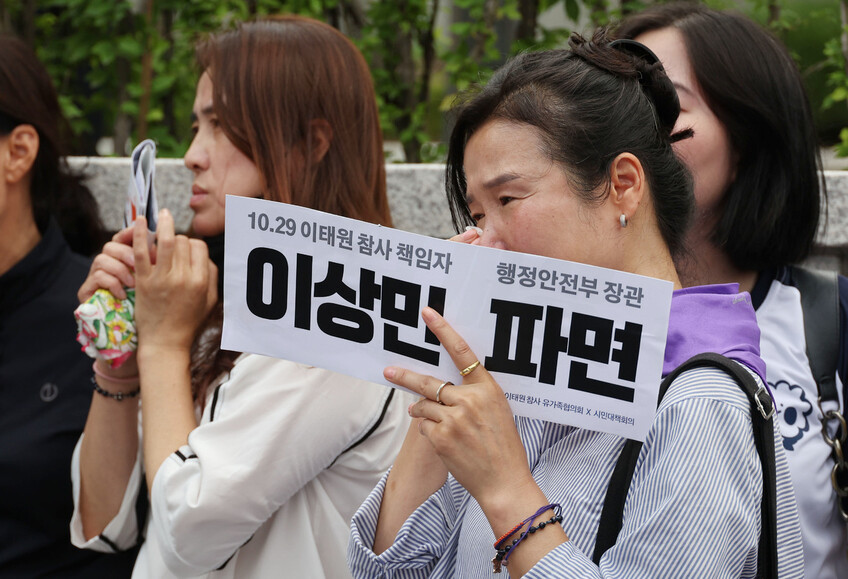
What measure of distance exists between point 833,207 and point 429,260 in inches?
76.6

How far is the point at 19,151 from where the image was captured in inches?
119

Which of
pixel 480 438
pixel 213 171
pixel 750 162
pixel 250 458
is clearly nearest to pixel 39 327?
pixel 213 171

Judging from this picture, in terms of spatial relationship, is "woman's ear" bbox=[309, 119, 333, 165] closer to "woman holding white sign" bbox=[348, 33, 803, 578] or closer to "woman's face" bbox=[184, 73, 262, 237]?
"woman's face" bbox=[184, 73, 262, 237]

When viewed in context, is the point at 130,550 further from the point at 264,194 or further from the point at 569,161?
the point at 569,161

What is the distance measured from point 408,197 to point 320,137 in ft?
2.99

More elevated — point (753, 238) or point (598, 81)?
point (598, 81)

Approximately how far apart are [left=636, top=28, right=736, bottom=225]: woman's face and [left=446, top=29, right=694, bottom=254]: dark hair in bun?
0.51 metres

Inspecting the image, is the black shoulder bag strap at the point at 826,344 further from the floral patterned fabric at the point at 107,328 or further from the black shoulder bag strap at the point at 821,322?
the floral patterned fabric at the point at 107,328

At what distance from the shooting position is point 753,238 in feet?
7.18

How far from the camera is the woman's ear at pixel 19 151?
301 centimetres

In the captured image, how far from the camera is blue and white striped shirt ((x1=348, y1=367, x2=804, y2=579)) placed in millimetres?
1262

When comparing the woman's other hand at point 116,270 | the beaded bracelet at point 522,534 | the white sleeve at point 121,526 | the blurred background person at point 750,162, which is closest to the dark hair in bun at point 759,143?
the blurred background person at point 750,162

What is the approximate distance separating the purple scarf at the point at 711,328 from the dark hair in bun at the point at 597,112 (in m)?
0.15

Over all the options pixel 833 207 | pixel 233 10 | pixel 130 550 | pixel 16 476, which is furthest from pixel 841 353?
pixel 233 10
